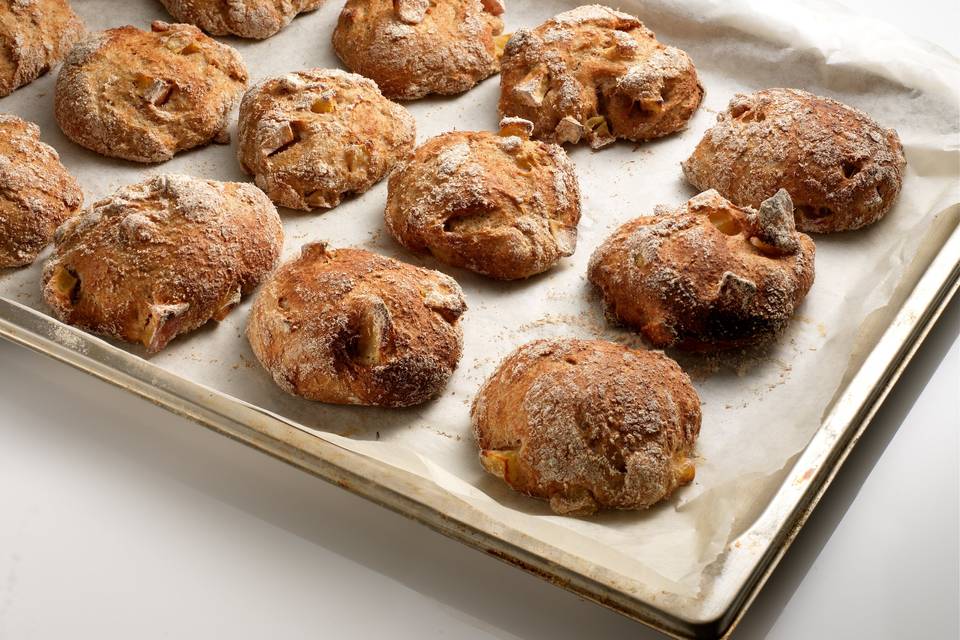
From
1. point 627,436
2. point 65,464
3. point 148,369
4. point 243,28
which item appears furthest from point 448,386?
point 243,28

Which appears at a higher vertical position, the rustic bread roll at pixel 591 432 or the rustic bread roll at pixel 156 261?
the rustic bread roll at pixel 591 432

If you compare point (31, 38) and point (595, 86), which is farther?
point (31, 38)

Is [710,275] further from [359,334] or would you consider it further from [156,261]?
[156,261]

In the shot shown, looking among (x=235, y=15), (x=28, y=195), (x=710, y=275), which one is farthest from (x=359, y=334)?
(x=235, y=15)

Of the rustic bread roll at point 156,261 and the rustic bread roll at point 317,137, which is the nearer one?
the rustic bread roll at point 156,261

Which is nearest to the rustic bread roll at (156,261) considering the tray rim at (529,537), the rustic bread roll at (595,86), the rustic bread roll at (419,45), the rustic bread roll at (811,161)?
the tray rim at (529,537)

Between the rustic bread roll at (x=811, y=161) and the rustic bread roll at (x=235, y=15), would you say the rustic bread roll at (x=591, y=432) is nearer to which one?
the rustic bread roll at (x=811, y=161)

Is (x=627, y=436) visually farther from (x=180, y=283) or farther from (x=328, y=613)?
(x=180, y=283)
